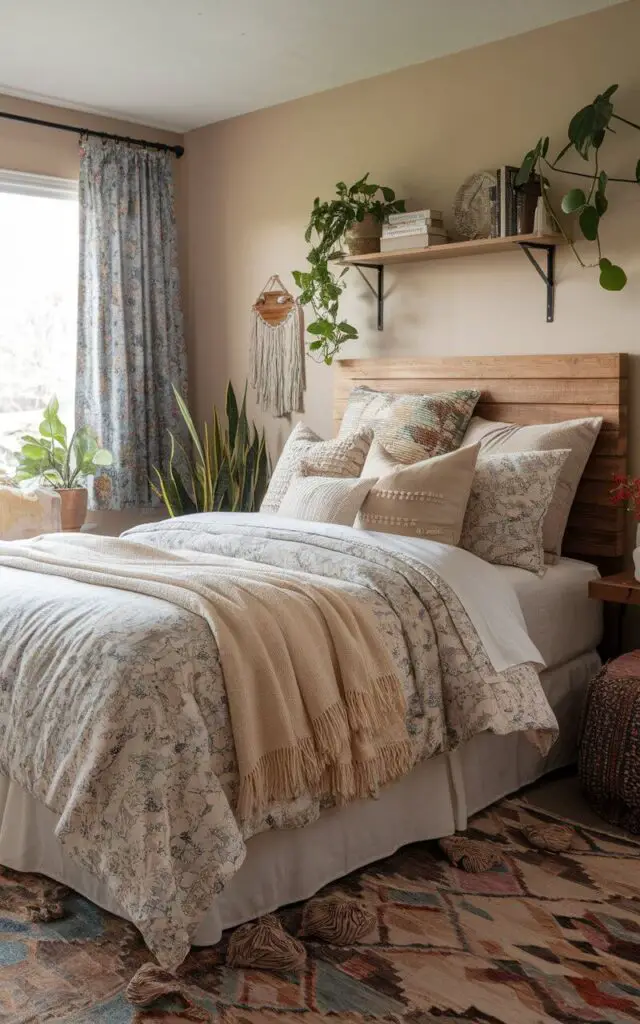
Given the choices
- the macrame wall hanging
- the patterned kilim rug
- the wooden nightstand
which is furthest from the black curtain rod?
the patterned kilim rug

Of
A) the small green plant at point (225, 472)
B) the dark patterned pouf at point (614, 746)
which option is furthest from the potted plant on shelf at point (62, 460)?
the dark patterned pouf at point (614, 746)

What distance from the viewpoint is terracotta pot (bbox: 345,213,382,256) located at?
432 cm

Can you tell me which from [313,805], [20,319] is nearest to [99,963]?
[313,805]

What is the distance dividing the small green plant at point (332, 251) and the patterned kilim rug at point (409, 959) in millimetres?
2463

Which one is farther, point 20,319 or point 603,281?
point 20,319

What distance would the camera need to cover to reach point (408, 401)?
397 centimetres

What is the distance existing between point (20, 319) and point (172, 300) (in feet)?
2.48

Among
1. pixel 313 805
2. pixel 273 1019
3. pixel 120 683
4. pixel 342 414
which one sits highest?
pixel 342 414

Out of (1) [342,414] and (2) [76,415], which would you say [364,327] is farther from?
(2) [76,415]

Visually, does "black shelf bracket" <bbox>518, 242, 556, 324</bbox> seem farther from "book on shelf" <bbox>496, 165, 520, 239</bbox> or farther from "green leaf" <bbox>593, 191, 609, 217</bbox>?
"green leaf" <bbox>593, 191, 609, 217</bbox>

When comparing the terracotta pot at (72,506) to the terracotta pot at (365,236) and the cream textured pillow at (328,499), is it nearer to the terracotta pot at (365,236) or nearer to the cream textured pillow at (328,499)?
the cream textured pillow at (328,499)

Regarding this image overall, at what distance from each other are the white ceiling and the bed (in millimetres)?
1200

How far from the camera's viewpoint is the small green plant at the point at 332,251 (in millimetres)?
4305

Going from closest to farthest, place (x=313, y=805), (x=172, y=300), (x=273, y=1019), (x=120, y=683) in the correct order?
(x=273, y=1019) < (x=120, y=683) < (x=313, y=805) < (x=172, y=300)
